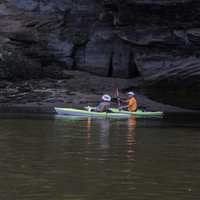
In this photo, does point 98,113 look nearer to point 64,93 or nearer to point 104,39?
point 64,93

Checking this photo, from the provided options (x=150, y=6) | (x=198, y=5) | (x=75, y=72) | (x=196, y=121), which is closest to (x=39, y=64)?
(x=75, y=72)

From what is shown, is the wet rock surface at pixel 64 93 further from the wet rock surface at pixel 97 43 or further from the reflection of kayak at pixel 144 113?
the reflection of kayak at pixel 144 113

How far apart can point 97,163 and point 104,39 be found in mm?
26389

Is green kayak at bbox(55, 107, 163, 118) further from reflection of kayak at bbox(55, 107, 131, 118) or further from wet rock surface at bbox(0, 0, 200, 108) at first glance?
wet rock surface at bbox(0, 0, 200, 108)

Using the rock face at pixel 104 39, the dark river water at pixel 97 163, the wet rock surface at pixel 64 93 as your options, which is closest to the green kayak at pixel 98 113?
the wet rock surface at pixel 64 93

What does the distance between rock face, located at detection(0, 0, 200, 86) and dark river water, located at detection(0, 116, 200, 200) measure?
14950 millimetres

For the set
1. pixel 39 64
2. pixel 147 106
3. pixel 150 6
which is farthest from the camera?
pixel 39 64

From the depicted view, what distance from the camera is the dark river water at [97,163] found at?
386 inches

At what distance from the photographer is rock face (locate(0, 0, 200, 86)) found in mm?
35250

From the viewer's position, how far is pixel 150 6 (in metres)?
34.6

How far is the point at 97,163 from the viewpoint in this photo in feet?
41.3

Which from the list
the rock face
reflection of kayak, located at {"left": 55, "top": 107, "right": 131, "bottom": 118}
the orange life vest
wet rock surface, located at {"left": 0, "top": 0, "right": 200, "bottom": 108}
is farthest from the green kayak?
the rock face

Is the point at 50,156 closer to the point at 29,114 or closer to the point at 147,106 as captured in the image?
the point at 29,114

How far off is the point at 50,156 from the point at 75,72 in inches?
978
